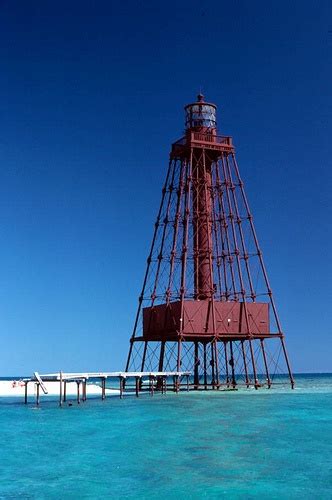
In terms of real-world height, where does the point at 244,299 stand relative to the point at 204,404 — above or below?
above

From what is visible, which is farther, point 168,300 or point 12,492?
point 168,300

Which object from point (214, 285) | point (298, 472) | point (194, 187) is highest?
point (194, 187)

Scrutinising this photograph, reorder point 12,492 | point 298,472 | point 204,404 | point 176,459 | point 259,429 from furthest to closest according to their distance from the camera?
point 204,404 → point 259,429 → point 176,459 → point 298,472 → point 12,492

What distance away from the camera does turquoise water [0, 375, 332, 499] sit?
18672 mm

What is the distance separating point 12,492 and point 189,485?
4692 millimetres

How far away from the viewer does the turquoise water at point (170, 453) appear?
61.3 ft

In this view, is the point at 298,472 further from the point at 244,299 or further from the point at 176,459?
the point at 244,299

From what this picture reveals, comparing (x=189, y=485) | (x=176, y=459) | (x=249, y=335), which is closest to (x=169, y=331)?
(x=249, y=335)

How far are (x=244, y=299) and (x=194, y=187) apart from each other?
1013 cm

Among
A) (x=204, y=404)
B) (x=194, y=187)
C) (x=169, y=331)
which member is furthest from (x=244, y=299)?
(x=204, y=404)

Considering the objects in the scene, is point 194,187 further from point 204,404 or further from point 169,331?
point 204,404

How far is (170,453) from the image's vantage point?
24047mm

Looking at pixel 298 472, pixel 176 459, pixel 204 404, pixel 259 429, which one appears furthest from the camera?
pixel 204 404

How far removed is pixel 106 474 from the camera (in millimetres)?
20875
